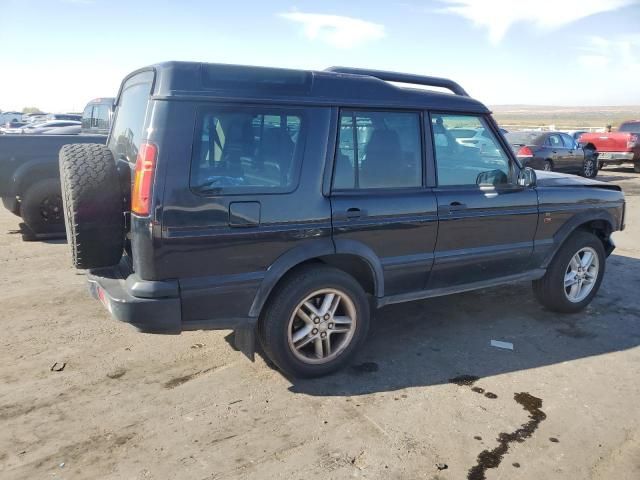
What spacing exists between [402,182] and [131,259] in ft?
6.40

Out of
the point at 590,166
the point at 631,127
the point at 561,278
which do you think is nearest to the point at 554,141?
the point at 590,166

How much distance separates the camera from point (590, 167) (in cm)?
1722

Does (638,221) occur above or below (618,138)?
below

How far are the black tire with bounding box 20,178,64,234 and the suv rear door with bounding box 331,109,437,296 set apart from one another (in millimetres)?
5074

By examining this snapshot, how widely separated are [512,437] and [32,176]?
6553 mm

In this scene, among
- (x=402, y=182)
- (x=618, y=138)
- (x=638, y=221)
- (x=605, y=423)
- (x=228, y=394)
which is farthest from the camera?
(x=618, y=138)

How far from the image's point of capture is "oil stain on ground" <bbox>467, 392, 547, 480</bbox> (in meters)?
2.77

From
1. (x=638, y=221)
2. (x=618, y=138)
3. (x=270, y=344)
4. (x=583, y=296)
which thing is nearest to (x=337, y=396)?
(x=270, y=344)

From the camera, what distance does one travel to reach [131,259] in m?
3.24

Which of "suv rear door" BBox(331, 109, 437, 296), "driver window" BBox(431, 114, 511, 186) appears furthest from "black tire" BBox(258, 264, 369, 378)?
"driver window" BBox(431, 114, 511, 186)

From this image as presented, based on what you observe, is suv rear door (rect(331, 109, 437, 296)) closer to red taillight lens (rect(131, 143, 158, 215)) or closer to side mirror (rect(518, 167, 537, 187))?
side mirror (rect(518, 167, 537, 187))

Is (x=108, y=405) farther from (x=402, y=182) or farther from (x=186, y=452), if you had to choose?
(x=402, y=182)

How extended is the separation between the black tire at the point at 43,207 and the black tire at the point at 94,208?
14.0 ft

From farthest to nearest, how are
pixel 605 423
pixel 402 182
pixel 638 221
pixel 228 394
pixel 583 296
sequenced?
pixel 638 221, pixel 583 296, pixel 402 182, pixel 228 394, pixel 605 423
